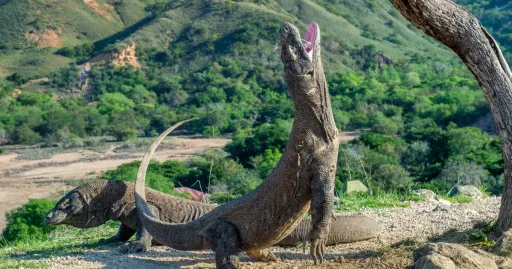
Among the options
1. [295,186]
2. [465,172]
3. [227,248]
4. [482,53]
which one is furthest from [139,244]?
[465,172]

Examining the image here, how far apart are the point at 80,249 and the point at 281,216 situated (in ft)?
8.44

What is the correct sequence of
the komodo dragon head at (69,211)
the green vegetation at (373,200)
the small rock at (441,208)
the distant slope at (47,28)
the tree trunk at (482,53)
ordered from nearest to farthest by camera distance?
the tree trunk at (482,53) → the komodo dragon head at (69,211) → the small rock at (441,208) → the green vegetation at (373,200) → the distant slope at (47,28)

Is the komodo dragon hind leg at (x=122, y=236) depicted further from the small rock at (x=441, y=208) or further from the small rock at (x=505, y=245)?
the small rock at (x=505, y=245)

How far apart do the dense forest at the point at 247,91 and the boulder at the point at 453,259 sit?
1776 centimetres

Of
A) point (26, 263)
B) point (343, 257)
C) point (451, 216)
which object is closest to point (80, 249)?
point (26, 263)

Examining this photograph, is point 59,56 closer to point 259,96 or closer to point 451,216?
point 259,96

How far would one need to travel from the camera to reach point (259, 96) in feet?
209

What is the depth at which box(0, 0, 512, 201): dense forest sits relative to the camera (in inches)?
1296

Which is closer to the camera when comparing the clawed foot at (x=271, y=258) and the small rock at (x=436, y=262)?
the small rock at (x=436, y=262)

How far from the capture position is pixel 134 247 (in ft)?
20.6

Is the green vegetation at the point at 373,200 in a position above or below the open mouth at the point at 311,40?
below

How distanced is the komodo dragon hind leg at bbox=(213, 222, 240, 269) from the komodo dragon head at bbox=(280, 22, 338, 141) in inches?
41.3

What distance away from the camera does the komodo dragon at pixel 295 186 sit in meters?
4.22

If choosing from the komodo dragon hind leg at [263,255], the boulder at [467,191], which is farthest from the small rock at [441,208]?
the komodo dragon hind leg at [263,255]
